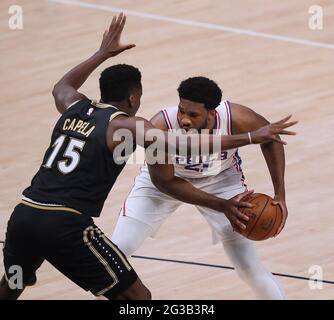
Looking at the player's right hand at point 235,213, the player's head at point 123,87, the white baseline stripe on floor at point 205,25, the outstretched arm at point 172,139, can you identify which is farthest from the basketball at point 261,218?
the white baseline stripe on floor at point 205,25

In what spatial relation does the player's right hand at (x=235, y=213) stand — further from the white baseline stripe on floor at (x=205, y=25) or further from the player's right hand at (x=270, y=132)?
the white baseline stripe on floor at (x=205, y=25)

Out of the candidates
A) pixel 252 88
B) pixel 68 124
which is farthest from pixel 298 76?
pixel 68 124

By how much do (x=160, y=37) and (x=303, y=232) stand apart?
18.1 ft

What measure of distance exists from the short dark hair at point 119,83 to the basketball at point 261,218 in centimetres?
97

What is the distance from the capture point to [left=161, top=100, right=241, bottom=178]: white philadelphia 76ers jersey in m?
7.76

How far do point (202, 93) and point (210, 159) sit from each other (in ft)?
1.86

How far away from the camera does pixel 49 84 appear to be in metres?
13.4

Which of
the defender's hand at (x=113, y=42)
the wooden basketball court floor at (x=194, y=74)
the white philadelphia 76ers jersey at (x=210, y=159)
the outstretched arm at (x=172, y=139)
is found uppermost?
the defender's hand at (x=113, y=42)

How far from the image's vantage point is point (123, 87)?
23.4 ft

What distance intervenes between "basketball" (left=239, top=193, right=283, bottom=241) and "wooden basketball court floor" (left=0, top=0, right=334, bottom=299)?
45.6 inches

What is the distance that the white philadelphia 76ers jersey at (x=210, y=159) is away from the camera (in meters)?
7.76

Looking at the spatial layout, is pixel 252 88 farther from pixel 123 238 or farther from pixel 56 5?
pixel 123 238

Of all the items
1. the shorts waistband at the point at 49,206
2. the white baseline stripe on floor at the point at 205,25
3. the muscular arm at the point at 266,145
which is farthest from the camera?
the white baseline stripe on floor at the point at 205,25

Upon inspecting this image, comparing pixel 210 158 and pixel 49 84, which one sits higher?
pixel 210 158
